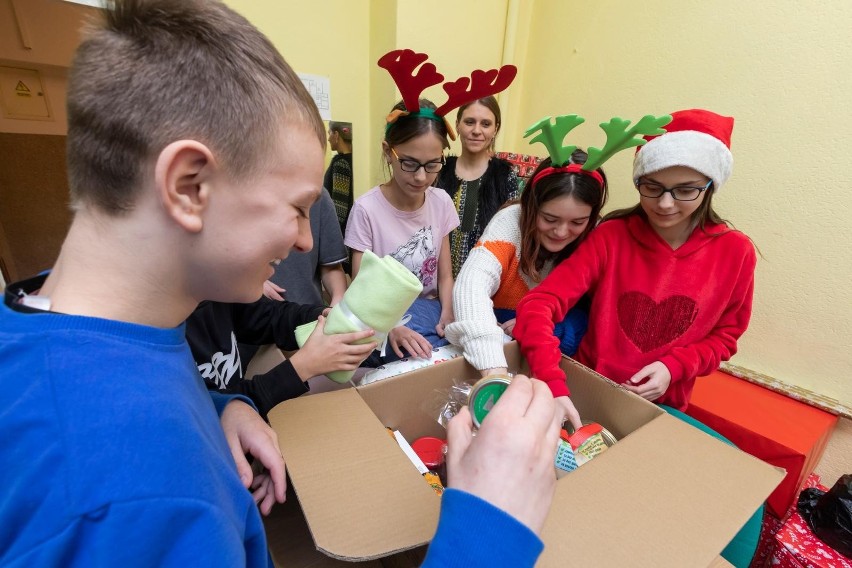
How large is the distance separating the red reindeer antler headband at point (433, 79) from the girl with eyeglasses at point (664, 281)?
1.28ft

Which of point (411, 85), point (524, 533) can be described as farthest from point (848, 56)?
point (524, 533)

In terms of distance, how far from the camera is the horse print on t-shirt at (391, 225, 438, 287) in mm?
1329

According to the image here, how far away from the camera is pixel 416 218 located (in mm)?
1349

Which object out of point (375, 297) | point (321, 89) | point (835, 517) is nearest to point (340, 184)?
point (321, 89)

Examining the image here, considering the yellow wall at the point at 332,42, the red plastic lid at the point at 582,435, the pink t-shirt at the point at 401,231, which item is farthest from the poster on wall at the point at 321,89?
the red plastic lid at the point at 582,435

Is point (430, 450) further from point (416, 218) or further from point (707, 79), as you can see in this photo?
point (707, 79)

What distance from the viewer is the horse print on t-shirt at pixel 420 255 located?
133cm

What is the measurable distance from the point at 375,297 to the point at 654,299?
724mm

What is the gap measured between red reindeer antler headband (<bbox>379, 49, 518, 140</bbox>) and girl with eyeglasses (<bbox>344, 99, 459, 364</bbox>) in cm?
9

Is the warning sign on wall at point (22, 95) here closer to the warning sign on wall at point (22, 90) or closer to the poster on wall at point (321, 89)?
the warning sign on wall at point (22, 90)

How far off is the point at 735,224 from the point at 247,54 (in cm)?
170

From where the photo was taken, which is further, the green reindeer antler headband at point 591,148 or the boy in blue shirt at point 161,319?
the green reindeer antler headband at point 591,148

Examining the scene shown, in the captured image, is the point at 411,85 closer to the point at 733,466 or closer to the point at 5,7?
the point at 733,466

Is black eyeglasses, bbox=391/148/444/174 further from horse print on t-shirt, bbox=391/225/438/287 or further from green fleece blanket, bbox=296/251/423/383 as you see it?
green fleece blanket, bbox=296/251/423/383
